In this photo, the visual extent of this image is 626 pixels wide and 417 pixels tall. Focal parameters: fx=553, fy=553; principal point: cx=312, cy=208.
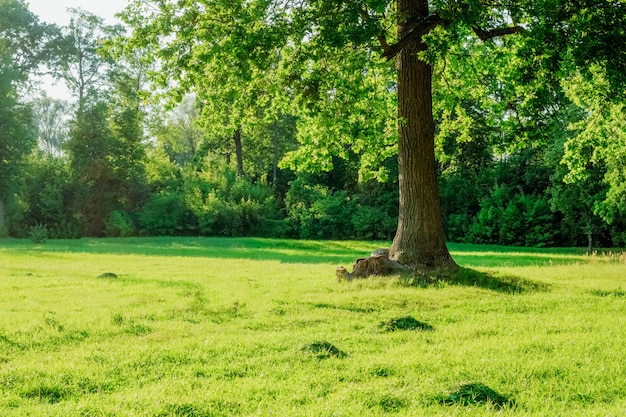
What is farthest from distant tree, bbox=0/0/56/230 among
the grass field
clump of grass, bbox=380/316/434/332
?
clump of grass, bbox=380/316/434/332

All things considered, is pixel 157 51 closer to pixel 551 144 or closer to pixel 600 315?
pixel 600 315

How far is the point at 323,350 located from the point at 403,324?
2.18 metres

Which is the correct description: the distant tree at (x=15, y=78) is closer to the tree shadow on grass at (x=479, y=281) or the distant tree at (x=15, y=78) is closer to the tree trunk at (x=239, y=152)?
the tree trunk at (x=239, y=152)

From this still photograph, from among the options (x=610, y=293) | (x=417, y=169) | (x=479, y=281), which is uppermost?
(x=417, y=169)

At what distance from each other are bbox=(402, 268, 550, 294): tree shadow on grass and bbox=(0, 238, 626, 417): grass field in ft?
0.23

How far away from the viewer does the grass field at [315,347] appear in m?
5.40

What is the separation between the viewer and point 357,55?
45.8 feet

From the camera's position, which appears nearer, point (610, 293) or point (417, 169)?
point (610, 293)

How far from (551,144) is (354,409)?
3115 centimetres

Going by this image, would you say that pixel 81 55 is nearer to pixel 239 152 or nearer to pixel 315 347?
pixel 239 152

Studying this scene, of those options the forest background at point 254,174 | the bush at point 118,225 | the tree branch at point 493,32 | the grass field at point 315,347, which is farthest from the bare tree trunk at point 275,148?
the grass field at point 315,347

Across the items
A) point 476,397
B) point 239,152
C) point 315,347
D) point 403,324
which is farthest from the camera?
point 239,152

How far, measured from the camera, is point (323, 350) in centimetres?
727

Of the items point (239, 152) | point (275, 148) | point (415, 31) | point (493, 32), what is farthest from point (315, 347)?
point (239, 152)
